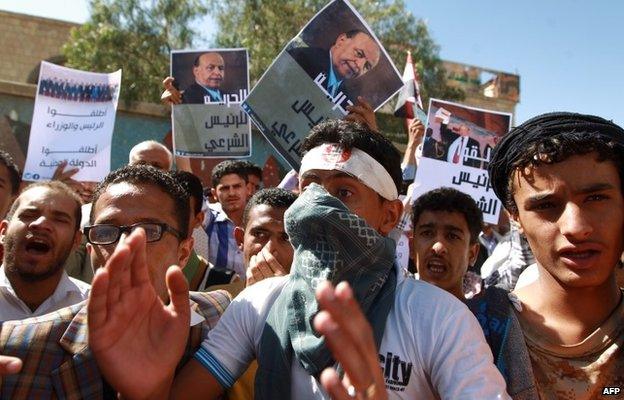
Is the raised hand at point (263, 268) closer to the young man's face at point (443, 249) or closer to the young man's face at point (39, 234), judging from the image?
the young man's face at point (39, 234)

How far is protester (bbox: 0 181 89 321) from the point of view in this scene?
294cm

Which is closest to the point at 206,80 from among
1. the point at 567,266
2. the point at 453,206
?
the point at 453,206

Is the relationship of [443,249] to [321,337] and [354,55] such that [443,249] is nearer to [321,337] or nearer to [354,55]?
[354,55]

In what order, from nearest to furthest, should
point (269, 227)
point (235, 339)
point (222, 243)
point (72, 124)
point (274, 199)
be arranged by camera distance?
point (235, 339) < point (269, 227) < point (274, 199) < point (222, 243) < point (72, 124)

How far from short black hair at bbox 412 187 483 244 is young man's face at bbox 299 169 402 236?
1806 millimetres

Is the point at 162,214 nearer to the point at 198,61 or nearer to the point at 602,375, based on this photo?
the point at 602,375

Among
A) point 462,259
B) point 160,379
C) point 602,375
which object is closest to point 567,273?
point 602,375

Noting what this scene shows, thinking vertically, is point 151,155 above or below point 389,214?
above

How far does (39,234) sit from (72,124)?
3.30 meters

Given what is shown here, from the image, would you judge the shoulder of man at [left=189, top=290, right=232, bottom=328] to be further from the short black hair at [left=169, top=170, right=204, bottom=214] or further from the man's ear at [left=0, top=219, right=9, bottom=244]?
the short black hair at [left=169, top=170, right=204, bottom=214]

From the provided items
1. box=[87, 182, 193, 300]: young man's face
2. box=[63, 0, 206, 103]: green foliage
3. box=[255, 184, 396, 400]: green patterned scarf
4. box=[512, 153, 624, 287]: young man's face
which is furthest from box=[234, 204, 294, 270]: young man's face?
box=[63, 0, 206, 103]: green foliage

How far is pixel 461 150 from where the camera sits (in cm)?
559

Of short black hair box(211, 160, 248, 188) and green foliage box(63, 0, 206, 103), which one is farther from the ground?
green foliage box(63, 0, 206, 103)

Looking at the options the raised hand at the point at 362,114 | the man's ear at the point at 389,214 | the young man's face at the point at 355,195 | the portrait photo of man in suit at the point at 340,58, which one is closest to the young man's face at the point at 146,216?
the young man's face at the point at 355,195
